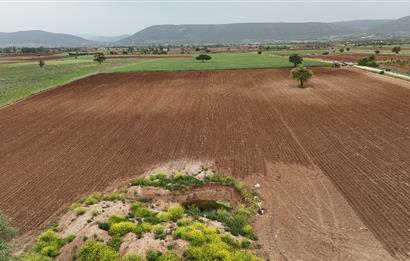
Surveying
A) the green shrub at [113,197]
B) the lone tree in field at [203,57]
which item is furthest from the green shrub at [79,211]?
the lone tree in field at [203,57]

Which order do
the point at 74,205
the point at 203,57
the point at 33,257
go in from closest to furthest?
1. the point at 33,257
2. the point at 74,205
3. the point at 203,57

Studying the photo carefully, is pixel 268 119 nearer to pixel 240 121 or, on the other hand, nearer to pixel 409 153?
pixel 240 121

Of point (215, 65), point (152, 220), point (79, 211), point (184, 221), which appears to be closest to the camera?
point (184, 221)

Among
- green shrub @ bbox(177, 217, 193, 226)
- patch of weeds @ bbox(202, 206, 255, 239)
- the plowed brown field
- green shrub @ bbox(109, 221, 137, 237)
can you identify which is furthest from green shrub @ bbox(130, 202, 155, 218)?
the plowed brown field

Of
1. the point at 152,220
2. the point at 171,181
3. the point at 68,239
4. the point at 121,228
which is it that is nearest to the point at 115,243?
the point at 121,228

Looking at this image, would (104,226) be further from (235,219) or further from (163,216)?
(235,219)

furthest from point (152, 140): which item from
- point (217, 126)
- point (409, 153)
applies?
point (409, 153)
